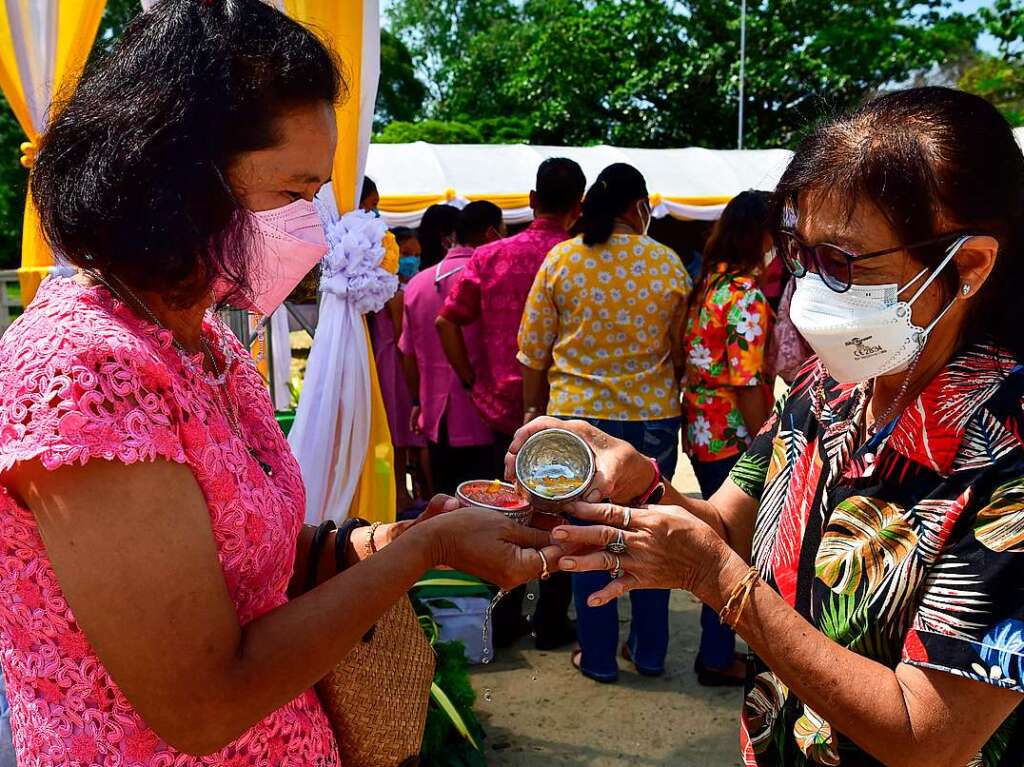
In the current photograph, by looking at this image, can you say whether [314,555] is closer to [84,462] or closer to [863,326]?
[84,462]

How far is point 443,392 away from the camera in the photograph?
4816 mm

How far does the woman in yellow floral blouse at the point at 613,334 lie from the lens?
151 inches

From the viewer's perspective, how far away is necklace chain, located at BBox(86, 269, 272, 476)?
1315 mm

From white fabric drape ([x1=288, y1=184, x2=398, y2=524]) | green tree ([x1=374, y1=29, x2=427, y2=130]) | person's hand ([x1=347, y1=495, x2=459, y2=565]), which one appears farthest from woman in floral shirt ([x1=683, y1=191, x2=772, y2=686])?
green tree ([x1=374, y1=29, x2=427, y2=130])

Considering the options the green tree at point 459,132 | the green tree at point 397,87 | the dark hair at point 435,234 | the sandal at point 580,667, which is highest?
the green tree at point 397,87

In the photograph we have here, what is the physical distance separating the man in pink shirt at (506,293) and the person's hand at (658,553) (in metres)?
2.91

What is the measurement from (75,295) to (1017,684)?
145 centimetres

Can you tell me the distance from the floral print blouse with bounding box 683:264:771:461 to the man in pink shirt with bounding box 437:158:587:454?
930 mm

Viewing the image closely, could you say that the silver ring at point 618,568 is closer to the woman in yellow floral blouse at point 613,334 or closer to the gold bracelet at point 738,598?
the gold bracelet at point 738,598

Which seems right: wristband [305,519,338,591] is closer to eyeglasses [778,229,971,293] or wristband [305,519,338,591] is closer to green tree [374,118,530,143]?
eyeglasses [778,229,971,293]

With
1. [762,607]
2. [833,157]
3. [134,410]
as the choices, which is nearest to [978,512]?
[762,607]

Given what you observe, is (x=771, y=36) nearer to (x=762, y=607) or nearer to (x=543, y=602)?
(x=543, y=602)

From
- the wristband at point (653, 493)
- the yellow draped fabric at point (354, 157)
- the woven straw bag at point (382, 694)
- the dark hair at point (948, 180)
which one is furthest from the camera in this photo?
the yellow draped fabric at point (354, 157)

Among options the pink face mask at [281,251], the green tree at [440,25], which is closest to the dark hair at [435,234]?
the pink face mask at [281,251]
